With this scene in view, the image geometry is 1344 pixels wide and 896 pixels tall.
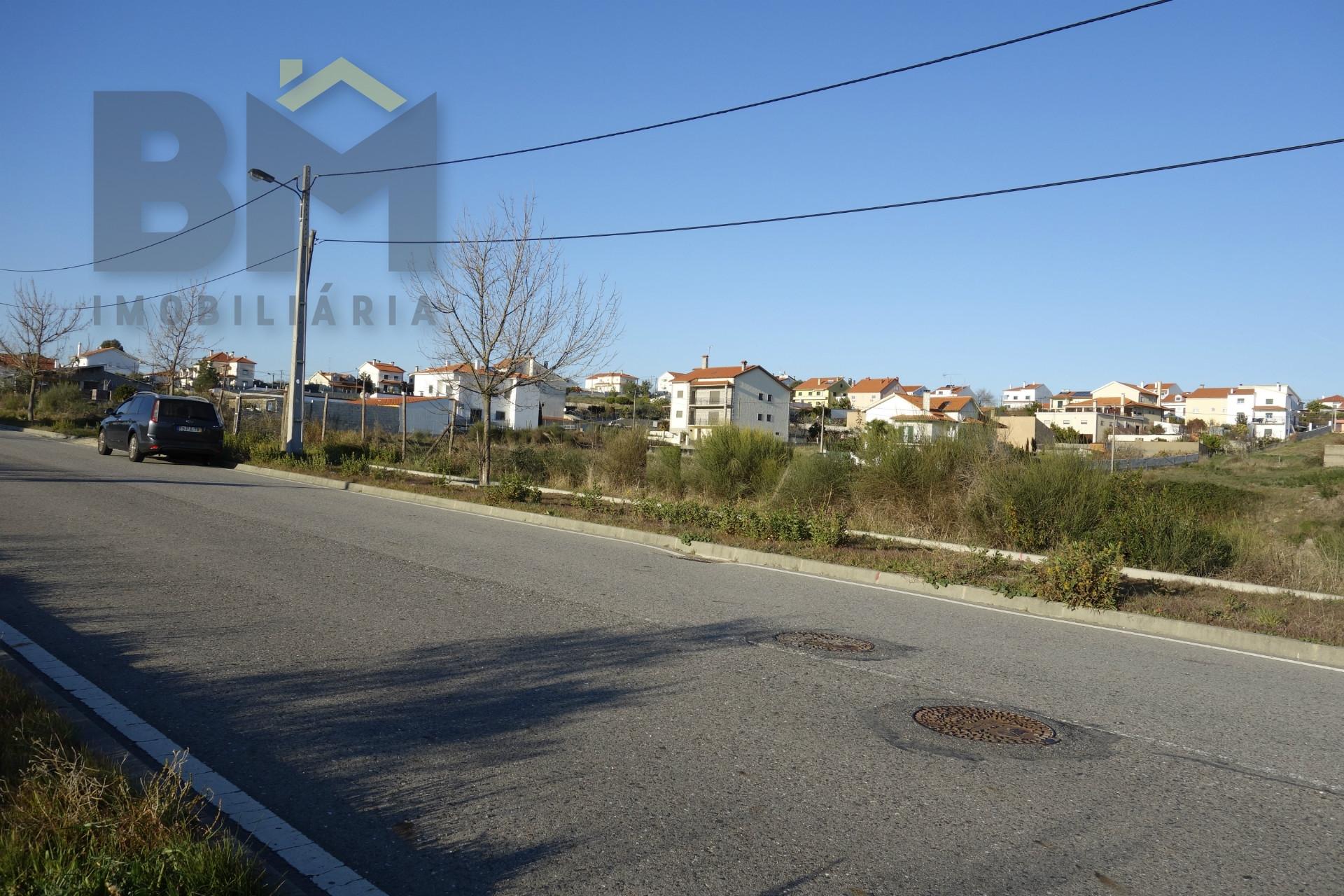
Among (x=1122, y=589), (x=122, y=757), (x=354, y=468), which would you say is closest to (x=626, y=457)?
(x=354, y=468)

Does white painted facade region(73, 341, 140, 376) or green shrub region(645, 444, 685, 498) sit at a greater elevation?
white painted facade region(73, 341, 140, 376)

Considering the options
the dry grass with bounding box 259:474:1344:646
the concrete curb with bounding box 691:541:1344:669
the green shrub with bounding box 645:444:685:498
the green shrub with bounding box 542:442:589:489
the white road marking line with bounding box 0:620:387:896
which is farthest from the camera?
the green shrub with bounding box 542:442:589:489

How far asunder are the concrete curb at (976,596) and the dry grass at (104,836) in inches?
337

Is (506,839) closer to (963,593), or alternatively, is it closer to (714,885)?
(714,885)

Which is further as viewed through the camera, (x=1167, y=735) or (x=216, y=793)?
(x=1167, y=735)

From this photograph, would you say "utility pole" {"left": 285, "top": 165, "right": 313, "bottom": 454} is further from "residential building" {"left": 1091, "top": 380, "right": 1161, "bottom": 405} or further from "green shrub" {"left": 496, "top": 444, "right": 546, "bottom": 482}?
"residential building" {"left": 1091, "top": 380, "right": 1161, "bottom": 405}

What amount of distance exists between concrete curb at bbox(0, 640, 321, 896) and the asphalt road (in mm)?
269

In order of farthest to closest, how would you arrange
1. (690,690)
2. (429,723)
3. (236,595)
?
1. (236,595)
2. (690,690)
3. (429,723)

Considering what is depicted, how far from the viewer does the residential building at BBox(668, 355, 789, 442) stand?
79625 mm

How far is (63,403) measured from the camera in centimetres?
4647

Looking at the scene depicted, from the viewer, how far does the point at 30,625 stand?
24.2ft

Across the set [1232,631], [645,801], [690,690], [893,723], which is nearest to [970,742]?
[893,723]

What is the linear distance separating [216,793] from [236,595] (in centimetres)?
467

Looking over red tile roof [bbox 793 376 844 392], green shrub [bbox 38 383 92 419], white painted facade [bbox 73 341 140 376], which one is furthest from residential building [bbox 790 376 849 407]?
green shrub [bbox 38 383 92 419]
